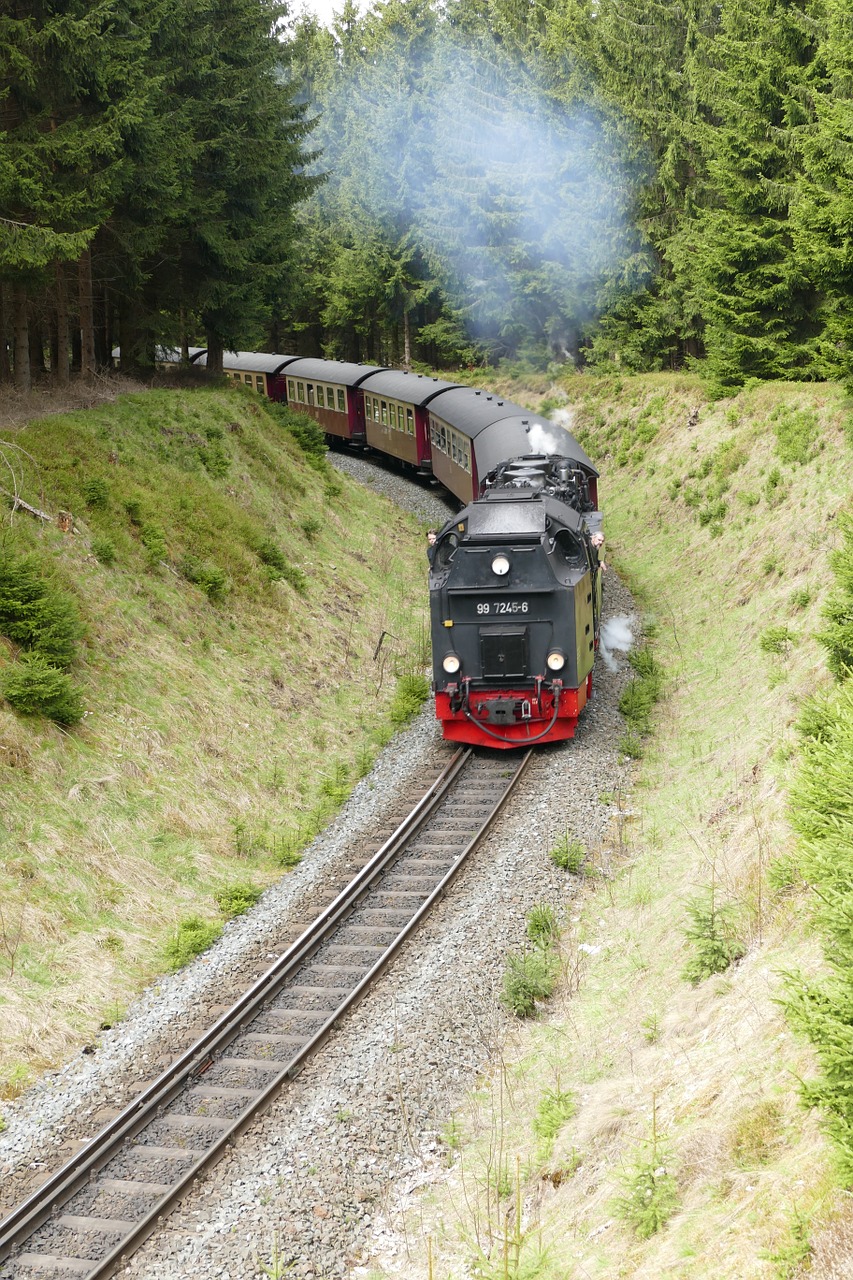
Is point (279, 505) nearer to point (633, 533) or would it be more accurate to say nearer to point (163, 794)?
point (633, 533)

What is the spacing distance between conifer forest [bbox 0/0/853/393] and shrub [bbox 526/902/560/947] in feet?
42.9

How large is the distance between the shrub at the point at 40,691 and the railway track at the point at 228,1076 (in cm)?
Result: 466

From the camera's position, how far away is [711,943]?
9.05 m

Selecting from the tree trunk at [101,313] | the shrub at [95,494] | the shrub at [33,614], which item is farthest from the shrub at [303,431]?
the shrub at [33,614]

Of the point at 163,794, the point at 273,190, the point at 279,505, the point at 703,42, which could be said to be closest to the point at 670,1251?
the point at 163,794

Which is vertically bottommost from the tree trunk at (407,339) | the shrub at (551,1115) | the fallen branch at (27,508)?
the shrub at (551,1115)

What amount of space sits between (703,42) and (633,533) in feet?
54.8

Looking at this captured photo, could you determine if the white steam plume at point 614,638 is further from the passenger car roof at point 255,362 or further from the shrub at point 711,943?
the passenger car roof at point 255,362

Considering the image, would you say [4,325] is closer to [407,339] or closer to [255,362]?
[255,362]

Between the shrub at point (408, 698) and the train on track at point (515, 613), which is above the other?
the train on track at point (515, 613)

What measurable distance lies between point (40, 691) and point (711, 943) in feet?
30.3

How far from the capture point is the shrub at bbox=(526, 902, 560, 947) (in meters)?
11.2

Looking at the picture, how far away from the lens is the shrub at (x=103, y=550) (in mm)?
17969

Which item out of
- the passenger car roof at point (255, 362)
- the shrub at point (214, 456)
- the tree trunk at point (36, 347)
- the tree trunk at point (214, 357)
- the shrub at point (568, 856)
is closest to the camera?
the shrub at point (568, 856)
